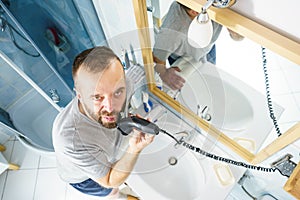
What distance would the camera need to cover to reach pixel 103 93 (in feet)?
2.51

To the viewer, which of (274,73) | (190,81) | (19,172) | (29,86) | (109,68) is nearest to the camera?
(274,73)

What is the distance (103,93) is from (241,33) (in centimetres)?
42

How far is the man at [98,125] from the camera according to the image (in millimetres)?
758

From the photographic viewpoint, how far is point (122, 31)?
1.05 m

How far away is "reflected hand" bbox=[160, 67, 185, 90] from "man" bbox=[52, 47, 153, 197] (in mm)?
174

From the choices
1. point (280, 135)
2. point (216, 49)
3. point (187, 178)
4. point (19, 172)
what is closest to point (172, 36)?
point (216, 49)

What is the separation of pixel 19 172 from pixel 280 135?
1742mm

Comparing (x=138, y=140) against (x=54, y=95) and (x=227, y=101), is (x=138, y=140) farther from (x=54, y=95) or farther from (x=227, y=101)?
(x=54, y=95)

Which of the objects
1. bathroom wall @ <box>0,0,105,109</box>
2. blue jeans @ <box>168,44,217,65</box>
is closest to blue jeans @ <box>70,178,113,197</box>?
bathroom wall @ <box>0,0,105,109</box>

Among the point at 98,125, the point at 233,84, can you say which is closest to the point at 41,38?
the point at 98,125

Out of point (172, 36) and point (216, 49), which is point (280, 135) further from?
point (172, 36)

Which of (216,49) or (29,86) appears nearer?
(216,49)

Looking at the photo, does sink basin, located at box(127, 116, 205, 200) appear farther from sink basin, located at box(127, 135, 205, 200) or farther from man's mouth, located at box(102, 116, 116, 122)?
man's mouth, located at box(102, 116, 116, 122)

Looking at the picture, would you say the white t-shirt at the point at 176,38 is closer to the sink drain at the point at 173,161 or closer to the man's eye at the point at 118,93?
the man's eye at the point at 118,93
